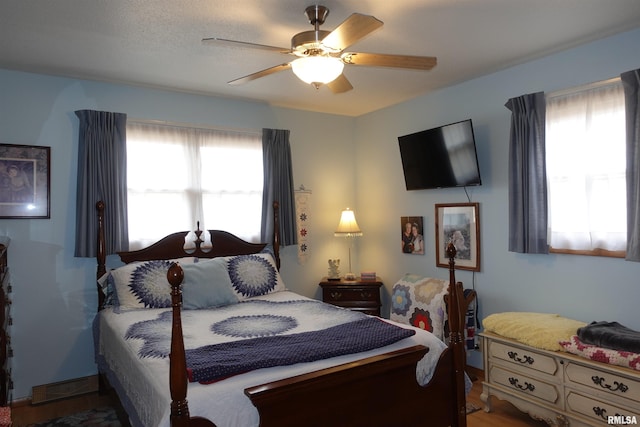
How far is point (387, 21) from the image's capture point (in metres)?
2.58

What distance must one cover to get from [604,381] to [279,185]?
3008 mm

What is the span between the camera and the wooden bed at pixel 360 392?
1573 mm

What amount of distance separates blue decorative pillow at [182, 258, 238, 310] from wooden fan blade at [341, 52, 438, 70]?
1.93 metres

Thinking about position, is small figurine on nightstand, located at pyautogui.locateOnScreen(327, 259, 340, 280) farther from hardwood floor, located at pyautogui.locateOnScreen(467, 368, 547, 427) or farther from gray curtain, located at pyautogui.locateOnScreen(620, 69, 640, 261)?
gray curtain, located at pyautogui.locateOnScreen(620, 69, 640, 261)

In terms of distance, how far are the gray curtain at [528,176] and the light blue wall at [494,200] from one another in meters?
0.16

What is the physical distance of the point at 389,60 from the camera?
2.30 m

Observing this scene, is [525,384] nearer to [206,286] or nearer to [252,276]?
[252,276]

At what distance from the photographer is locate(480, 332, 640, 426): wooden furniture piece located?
93.5 inches

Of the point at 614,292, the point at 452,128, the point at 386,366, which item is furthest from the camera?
the point at 452,128

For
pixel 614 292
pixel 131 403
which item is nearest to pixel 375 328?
pixel 131 403

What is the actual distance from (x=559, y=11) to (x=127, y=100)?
3221 mm

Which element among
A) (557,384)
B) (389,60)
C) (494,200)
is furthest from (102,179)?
(557,384)

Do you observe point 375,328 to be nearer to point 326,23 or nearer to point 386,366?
point 386,366

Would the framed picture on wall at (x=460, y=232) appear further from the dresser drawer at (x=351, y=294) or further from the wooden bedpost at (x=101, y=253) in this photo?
the wooden bedpost at (x=101, y=253)
